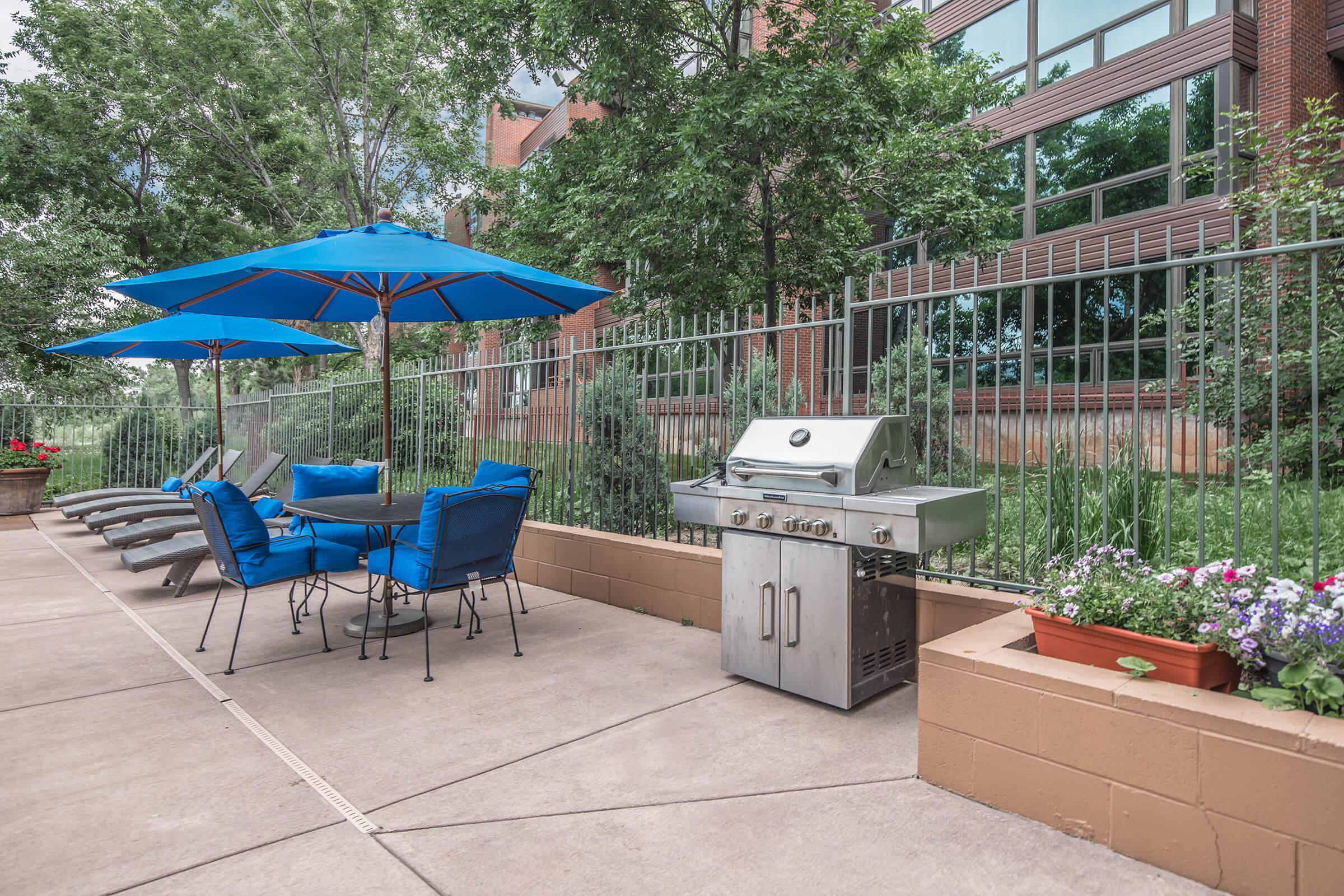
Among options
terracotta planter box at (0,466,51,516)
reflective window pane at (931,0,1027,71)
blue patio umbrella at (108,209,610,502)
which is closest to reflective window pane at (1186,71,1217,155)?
reflective window pane at (931,0,1027,71)

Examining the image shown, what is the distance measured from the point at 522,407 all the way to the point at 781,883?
5.42m

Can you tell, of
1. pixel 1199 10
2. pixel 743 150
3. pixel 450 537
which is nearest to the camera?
pixel 450 537

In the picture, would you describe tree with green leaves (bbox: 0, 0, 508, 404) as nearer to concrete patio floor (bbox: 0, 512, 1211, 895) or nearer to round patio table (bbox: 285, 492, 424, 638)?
round patio table (bbox: 285, 492, 424, 638)

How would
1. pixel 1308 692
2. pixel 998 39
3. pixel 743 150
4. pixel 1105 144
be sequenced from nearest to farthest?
pixel 1308 692
pixel 743 150
pixel 1105 144
pixel 998 39

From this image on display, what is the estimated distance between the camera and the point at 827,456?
3.78 m

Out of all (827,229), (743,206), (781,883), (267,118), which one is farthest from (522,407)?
(267,118)

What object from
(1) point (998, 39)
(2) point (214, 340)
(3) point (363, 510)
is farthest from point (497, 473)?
(1) point (998, 39)

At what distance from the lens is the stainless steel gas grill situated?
3582mm

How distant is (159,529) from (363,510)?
4.57 meters

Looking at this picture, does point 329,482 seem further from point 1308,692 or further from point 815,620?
point 1308,692

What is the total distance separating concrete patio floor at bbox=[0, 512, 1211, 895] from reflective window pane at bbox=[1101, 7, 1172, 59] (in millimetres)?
12791

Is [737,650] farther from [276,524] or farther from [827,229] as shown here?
[827,229]

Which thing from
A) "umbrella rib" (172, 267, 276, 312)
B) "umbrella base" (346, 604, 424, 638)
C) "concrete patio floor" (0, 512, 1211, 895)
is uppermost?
"umbrella rib" (172, 267, 276, 312)

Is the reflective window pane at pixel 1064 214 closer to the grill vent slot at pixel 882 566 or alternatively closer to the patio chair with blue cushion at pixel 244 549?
the grill vent slot at pixel 882 566
